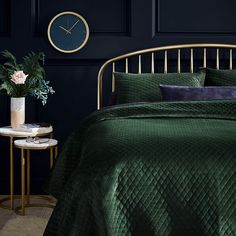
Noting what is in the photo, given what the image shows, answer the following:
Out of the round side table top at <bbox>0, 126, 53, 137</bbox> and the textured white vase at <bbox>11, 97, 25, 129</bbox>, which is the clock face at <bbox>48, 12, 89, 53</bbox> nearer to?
the textured white vase at <bbox>11, 97, 25, 129</bbox>

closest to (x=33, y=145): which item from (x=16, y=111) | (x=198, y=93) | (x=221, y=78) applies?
(x=16, y=111)

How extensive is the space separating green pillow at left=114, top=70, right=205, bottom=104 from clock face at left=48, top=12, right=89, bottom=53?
0.55 m

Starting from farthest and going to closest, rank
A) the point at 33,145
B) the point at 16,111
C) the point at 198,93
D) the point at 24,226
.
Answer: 1. the point at 16,111
2. the point at 33,145
3. the point at 198,93
4. the point at 24,226

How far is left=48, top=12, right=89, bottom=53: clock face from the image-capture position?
392 cm

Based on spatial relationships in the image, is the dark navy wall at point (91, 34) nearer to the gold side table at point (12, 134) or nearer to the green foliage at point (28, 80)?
the green foliage at point (28, 80)

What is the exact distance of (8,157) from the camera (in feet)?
13.3

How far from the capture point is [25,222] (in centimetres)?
327

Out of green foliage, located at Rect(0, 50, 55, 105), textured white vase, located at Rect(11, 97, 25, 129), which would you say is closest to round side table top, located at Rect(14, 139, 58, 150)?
textured white vase, located at Rect(11, 97, 25, 129)

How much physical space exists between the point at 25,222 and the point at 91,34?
148 centimetres

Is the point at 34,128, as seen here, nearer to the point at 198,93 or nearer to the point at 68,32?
the point at 68,32

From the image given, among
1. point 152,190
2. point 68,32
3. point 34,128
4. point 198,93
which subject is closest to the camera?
point 152,190

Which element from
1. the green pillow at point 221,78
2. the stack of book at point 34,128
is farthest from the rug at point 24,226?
the green pillow at point 221,78

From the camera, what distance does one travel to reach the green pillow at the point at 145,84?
11.3 feet

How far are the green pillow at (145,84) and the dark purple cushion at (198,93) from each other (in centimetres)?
14
